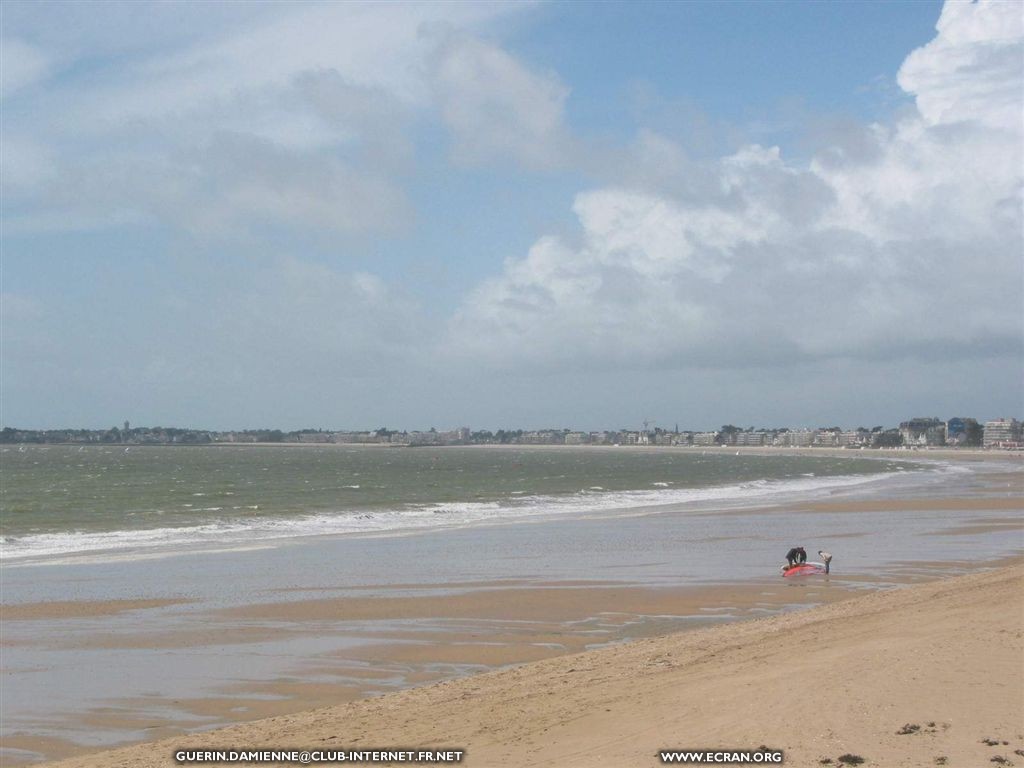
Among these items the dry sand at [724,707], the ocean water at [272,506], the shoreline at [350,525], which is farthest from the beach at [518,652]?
the ocean water at [272,506]

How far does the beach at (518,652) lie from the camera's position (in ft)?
28.2

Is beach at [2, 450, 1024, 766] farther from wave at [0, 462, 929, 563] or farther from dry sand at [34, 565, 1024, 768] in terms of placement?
wave at [0, 462, 929, 563]

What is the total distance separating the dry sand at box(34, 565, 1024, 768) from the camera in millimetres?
7797

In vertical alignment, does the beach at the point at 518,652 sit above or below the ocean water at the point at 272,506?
above

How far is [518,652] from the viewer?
46.9 ft

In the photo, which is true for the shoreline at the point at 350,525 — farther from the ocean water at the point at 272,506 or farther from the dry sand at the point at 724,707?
the dry sand at the point at 724,707

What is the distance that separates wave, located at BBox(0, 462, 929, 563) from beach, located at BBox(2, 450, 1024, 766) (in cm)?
297

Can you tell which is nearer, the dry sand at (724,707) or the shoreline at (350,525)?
the dry sand at (724,707)

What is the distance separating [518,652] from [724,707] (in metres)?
5.74

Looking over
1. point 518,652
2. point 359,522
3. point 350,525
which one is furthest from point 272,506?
point 518,652

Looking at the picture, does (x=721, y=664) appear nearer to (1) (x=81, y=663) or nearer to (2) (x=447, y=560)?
(1) (x=81, y=663)

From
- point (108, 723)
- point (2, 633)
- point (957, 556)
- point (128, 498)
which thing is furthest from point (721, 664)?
point (128, 498)

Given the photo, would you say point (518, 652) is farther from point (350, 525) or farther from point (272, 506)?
point (272, 506)

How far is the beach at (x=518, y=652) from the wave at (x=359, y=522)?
297 cm
